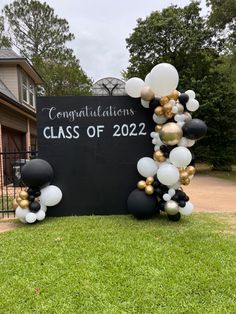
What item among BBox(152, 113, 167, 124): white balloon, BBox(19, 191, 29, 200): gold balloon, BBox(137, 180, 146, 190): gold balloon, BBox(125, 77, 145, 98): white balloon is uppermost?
BBox(125, 77, 145, 98): white balloon

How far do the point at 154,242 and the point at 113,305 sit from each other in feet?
5.35

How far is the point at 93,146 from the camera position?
223 inches

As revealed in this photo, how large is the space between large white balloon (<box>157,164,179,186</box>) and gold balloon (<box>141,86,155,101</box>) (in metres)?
1.14

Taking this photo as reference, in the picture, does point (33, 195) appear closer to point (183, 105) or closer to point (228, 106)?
point (183, 105)

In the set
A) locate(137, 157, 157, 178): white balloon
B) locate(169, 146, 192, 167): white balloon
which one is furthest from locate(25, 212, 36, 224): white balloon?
locate(169, 146, 192, 167): white balloon

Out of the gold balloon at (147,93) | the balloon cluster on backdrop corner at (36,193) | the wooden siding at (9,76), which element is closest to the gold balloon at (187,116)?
the gold balloon at (147,93)

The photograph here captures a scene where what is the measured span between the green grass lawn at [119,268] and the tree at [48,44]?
2246 centimetres

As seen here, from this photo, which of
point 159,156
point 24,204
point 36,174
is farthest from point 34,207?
point 159,156

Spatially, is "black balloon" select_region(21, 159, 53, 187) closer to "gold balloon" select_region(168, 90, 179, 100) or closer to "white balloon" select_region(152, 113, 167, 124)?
"white balloon" select_region(152, 113, 167, 124)

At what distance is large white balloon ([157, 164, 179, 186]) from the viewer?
16.0ft

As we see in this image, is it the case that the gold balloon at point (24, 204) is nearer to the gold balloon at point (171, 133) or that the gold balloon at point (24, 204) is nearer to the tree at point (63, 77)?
the gold balloon at point (171, 133)

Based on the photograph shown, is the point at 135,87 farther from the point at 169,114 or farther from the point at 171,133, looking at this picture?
the point at 171,133

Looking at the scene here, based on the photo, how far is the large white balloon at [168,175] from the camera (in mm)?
4863

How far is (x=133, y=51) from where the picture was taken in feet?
61.7
